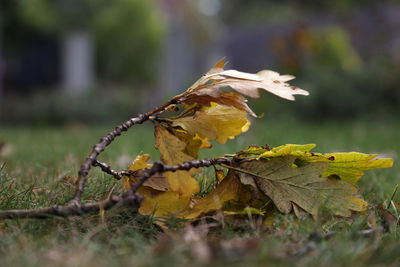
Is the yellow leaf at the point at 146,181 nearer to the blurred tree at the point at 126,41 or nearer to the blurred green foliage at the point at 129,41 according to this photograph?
the blurred tree at the point at 126,41

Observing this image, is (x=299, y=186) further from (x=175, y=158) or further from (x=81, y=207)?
(x=81, y=207)

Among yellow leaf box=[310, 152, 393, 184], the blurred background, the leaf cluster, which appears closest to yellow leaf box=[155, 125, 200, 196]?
the leaf cluster

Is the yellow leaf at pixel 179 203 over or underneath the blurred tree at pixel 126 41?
underneath

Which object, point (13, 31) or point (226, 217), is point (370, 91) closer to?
point (226, 217)

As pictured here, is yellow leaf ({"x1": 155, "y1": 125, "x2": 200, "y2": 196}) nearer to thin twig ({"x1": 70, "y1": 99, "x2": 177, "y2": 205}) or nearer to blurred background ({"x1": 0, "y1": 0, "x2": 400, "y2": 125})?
thin twig ({"x1": 70, "y1": 99, "x2": 177, "y2": 205})

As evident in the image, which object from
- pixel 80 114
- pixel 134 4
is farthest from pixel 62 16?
pixel 134 4

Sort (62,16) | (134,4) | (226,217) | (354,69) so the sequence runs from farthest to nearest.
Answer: (134,4)
(62,16)
(354,69)
(226,217)

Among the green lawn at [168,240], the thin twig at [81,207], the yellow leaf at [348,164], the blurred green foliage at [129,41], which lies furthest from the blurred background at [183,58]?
the thin twig at [81,207]
